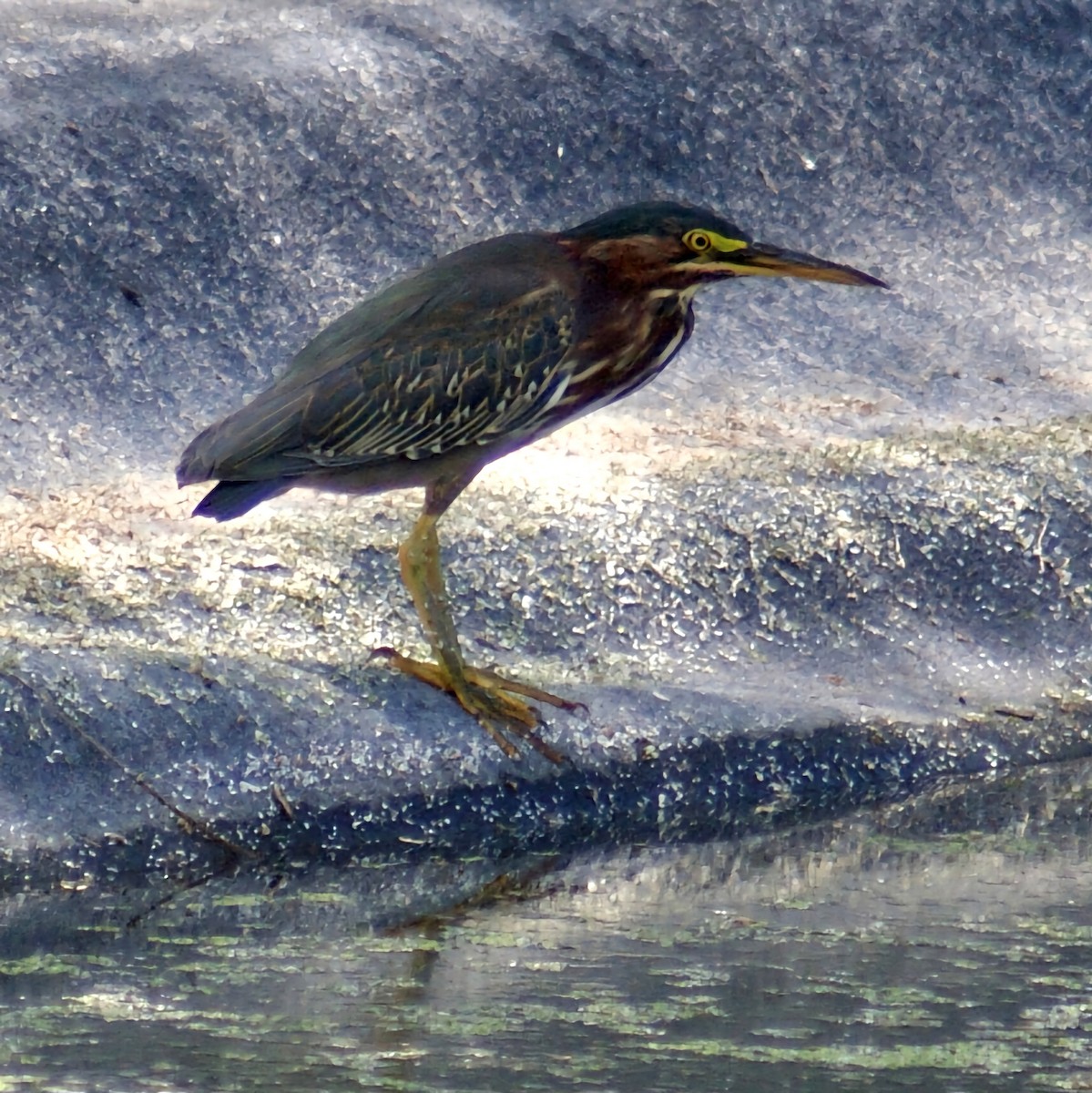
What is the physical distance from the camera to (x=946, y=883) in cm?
381

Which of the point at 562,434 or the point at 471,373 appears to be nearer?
the point at 471,373

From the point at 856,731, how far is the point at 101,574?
1.89 meters

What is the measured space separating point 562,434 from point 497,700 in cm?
155

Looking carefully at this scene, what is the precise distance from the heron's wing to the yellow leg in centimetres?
23

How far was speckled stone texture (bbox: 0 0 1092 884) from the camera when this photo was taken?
403cm

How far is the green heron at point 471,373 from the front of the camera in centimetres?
412

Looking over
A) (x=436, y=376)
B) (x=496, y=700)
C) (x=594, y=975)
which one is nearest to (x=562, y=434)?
(x=436, y=376)

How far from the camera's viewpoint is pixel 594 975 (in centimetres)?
329

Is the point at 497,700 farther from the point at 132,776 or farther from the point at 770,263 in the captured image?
the point at 770,263

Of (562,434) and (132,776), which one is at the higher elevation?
(562,434)

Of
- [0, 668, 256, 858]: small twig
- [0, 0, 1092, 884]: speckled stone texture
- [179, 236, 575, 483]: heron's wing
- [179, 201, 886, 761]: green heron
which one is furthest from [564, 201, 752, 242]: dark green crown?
[0, 668, 256, 858]: small twig

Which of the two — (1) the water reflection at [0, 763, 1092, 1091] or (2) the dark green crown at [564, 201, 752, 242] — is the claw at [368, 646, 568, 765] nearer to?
(1) the water reflection at [0, 763, 1092, 1091]

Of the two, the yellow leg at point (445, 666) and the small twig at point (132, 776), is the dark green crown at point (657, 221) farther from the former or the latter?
the small twig at point (132, 776)

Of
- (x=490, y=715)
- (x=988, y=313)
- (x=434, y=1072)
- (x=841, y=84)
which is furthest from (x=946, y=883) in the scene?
(x=841, y=84)
